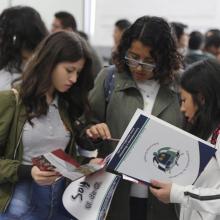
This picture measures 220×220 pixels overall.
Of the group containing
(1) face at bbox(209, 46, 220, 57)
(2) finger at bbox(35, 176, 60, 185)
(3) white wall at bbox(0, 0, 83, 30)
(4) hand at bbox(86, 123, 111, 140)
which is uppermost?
(4) hand at bbox(86, 123, 111, 140)

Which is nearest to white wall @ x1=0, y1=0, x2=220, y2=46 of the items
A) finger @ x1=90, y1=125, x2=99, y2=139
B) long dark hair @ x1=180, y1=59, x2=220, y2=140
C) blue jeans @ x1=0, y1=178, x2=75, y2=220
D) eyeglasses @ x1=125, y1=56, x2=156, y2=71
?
eyeglasses @ x1=125, y1=56, x2=156, y2=71

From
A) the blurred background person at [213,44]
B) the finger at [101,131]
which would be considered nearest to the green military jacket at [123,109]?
the finger at [101,131]

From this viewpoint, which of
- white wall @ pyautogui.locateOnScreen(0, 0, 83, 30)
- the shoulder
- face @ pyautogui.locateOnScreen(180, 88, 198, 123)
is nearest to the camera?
the shoulder

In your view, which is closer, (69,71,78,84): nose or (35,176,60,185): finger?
(35,176,60,185): finger

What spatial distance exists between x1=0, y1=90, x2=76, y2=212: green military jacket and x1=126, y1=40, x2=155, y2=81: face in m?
0.51

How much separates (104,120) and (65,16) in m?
2.17

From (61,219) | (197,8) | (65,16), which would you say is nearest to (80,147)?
(61,219)

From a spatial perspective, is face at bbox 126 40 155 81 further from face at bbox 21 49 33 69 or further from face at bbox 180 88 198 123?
face at bbox 21 49 33 69

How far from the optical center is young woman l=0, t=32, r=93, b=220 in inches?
54.9

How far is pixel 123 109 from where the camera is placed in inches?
68.4

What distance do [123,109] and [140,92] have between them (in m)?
0.10

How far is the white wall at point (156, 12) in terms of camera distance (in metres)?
4.78

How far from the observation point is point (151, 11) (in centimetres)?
519

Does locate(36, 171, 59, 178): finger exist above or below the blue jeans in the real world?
above
